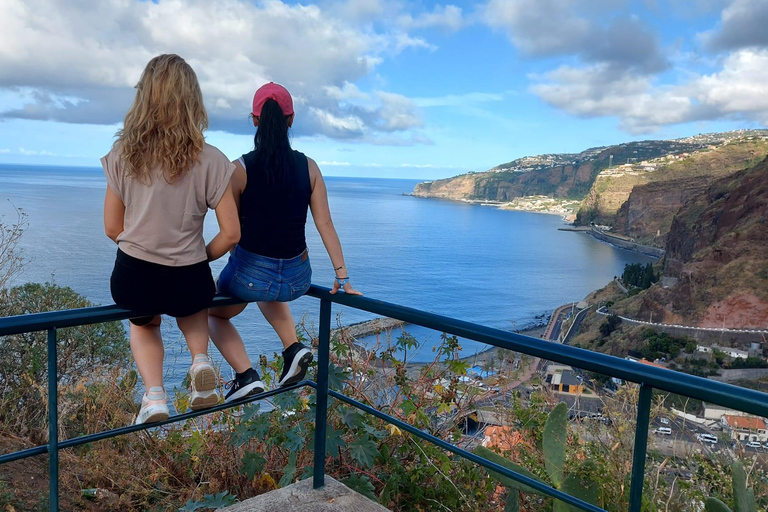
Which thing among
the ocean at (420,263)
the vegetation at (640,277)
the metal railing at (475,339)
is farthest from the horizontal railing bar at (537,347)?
the vegetation at (640,277)

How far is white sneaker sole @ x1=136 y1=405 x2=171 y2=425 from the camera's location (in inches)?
72.9

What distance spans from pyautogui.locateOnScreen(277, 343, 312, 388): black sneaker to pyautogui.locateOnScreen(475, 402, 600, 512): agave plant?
2.42 feet

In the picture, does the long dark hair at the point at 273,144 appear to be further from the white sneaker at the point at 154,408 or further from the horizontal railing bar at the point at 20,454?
the horizontal railing bar at the point at 20,454

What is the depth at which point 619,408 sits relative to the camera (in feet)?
10.8

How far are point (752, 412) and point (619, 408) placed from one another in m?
2.43

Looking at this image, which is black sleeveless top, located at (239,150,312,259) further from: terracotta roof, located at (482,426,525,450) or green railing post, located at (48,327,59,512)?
terracotta roof, located at (482,426,525,450)

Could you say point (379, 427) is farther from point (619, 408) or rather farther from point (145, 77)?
point (145, 77)

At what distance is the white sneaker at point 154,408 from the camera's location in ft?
6.09

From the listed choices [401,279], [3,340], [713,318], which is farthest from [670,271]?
[3,340]

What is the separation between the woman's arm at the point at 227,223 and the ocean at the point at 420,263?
1.82m

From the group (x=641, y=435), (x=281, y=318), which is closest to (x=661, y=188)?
(x=281, y=318)

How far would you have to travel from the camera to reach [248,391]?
211 centimetres

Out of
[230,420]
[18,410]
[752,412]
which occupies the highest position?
[752,412]

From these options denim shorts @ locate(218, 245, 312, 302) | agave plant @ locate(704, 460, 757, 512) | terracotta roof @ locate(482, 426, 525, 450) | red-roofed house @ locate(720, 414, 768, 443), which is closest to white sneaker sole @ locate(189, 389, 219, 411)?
denim shorts @ locate(218, 245, 312, 302)
